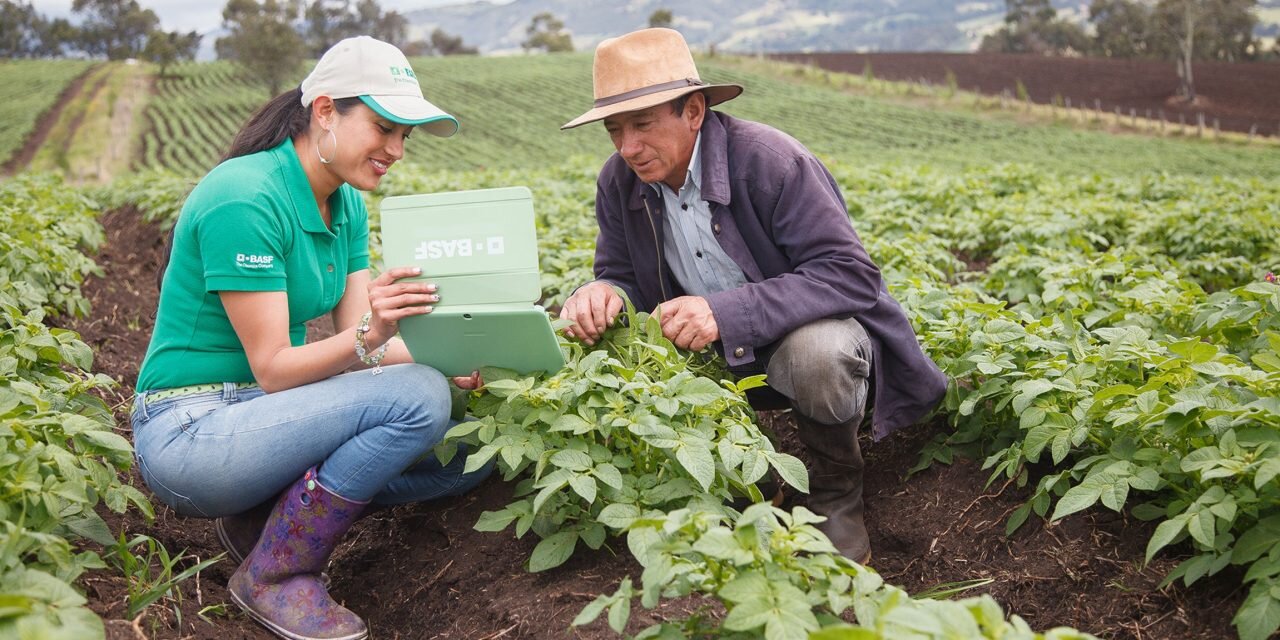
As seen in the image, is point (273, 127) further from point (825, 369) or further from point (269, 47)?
point (269, 47)

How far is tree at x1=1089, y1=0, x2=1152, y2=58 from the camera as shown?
49906 millimetres

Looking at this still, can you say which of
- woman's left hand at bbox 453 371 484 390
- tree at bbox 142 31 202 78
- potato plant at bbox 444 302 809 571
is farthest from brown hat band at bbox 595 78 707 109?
tree at bbox 142 31 202 78

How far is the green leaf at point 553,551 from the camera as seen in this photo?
85.0 inches

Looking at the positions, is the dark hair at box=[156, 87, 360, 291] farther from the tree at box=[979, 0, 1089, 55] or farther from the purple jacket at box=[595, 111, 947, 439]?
the tree at box=[979, 0, 1089, 55]

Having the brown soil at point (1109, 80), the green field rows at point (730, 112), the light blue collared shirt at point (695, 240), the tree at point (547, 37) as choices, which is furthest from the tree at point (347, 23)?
the light blue collared shirt at point (695, 240)

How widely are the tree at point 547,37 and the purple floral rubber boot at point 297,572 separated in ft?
220

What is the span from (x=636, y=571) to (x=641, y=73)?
1.32 metres

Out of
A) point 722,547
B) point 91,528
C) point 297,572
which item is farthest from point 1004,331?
point 91,528

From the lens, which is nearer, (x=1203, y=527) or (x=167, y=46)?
(x=1203, y=527)

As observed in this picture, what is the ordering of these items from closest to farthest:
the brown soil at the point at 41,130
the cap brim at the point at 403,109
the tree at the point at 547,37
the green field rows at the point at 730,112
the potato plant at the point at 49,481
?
1. the potato plant at the point at 49,481
2. the cap brim at the point at 403,109
3. the green field rows at the point at 730,112
4. the brown soil at the point at 41,130
5. the tree at the point at 547,37

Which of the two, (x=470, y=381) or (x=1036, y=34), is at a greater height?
(x=1036, y=34)

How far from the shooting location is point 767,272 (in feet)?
9.25

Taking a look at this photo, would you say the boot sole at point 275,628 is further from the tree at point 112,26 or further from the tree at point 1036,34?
the tree at point 112,26

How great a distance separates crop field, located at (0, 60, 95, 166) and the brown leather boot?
3297 centimetres
